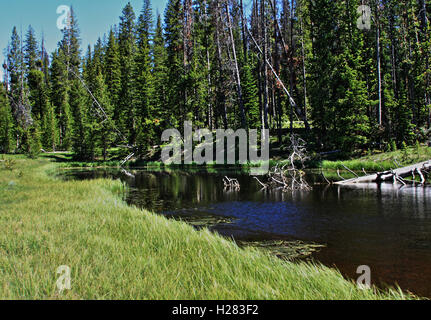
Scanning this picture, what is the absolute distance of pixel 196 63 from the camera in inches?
1667

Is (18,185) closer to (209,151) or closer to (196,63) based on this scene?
(209,151)

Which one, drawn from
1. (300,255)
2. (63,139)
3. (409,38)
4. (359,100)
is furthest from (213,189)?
(63,139)

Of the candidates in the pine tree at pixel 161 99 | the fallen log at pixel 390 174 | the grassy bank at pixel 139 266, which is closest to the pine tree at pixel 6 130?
the pine tree at pixel 161 99

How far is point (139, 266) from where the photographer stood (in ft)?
19.2

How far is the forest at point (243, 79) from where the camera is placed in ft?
99.8
